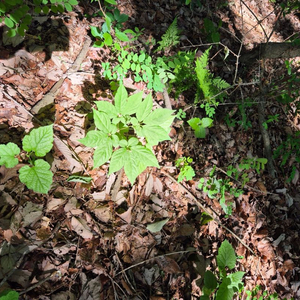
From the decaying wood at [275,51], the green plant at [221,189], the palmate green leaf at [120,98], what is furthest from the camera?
the decaying wood at [275,51]

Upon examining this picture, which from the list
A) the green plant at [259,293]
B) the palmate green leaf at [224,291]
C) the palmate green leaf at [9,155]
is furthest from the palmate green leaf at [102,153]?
the green plant at [259,293]

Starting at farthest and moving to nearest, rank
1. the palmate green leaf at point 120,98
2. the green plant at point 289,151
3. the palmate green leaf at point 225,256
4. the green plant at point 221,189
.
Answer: the green plant at point 289,151 → the green plant at point 221,189 → the palmate green leaf at point 225,256 → the palmate green leaf at point 120,98

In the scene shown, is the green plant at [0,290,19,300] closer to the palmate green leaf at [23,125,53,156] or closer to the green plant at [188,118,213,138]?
the palmate green leaf at [23,125,53,156]

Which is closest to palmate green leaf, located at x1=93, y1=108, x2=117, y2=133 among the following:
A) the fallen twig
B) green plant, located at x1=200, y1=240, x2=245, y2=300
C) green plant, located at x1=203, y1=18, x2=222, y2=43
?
the fallen twig

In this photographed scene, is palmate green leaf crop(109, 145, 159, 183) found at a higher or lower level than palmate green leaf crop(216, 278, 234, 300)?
higher

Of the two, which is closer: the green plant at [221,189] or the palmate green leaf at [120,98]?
the palmate green leaf at [120,98]

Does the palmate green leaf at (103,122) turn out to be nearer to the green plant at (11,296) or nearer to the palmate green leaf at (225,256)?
the green plant at (11,296)

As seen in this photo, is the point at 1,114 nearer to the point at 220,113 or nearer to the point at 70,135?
the point at 70,135

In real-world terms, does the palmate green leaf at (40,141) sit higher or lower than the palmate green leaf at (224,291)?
higher
